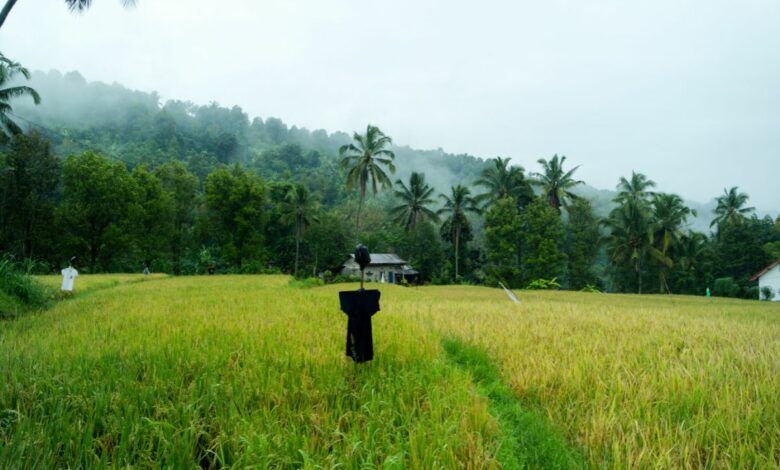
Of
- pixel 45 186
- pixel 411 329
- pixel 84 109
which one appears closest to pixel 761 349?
pixel 411 329

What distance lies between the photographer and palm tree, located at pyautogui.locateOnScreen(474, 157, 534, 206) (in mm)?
36969

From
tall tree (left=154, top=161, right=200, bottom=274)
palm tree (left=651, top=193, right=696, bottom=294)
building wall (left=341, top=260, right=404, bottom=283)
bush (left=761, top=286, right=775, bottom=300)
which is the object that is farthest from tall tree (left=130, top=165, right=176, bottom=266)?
bush (left=761, top=286, right=775, bottom=300)

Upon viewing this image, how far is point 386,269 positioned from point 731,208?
1600 inches

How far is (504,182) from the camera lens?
37125 mm

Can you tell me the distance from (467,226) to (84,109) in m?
118

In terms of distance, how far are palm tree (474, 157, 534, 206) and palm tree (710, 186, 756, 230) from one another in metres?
23.9

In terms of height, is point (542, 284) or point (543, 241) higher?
point (543, 241)

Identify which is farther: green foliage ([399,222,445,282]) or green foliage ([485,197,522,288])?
green foliage ([399,222,445,282])

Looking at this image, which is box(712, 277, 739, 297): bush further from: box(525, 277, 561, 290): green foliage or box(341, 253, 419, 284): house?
box(341, 253, 419, 284): house

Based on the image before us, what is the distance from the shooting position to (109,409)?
269 cm

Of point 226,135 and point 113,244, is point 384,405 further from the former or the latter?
point 226,135

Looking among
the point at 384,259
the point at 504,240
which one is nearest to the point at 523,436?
the point at 504,240

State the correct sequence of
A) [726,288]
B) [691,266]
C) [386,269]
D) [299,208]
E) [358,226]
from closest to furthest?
[726,288], [358,226], [691,266], [299,208], [386,269]

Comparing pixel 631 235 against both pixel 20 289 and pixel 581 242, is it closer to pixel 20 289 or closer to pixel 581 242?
pixel 581 242
